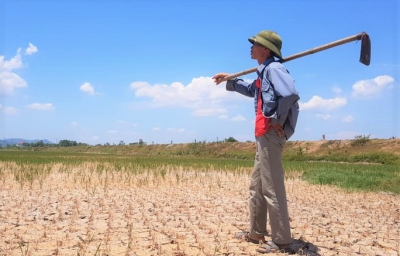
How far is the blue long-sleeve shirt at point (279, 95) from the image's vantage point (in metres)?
3.25

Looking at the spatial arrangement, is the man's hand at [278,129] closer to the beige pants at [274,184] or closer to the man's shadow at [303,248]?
the beige pants at [274,184]

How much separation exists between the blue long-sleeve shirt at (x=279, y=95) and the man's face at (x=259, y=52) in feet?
0.28

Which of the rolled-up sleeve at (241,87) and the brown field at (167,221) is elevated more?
the rolled-up sleeve at (241,87)

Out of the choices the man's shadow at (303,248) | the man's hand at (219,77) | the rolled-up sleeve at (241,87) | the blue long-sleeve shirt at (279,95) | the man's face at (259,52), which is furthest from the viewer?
the man's hand at (219,77)

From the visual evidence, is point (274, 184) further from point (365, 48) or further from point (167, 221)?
point (167, 221)

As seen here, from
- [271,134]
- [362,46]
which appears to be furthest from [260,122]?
[362,46]

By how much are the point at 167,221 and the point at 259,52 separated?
232 centimetres

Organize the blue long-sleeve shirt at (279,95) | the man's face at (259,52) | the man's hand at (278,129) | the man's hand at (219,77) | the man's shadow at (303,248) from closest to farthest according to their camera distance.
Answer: the blue long-sleeve shirt at (279,95) < the man's hand at (278,129) < the man's shadow at (303,248) < the man's face at (259,52) < the man's hand at (219,77)

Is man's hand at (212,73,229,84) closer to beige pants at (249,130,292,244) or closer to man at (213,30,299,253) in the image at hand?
man at (213,30,299,253)

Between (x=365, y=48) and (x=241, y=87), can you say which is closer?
(x=365, y=48)

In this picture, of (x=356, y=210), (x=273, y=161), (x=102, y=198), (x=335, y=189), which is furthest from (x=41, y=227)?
(x=335, y=189)

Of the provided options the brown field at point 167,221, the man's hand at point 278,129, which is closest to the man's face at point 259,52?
the man's hand at point 278,129

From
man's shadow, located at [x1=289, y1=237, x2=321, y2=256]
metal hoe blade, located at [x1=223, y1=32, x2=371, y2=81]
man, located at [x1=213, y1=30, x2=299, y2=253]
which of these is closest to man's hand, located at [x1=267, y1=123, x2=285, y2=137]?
man, located at [x1=213, y1=30, x2=299, y2=253]

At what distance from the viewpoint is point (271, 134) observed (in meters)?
3.45
